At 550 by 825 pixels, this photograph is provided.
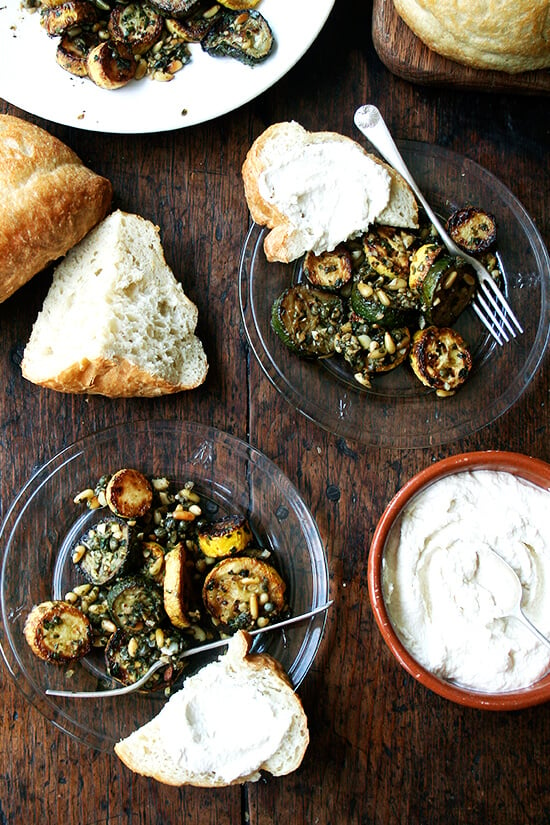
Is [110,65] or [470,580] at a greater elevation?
[110,65]

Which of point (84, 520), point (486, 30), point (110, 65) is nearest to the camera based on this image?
point (486, 30)

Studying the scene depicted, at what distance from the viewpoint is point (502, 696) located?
1781mm

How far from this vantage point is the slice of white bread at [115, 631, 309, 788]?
68.4 inches

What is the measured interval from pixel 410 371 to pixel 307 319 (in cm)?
30

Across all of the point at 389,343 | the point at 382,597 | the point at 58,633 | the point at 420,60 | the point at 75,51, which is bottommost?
the point at 382,597

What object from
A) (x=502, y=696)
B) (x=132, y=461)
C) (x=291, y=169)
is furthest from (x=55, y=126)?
(x=502, y=696)

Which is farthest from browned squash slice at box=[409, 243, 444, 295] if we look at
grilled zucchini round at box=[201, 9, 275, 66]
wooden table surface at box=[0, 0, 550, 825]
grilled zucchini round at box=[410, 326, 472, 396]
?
grilled zucchini round at box=[201, 9, 275, 66]

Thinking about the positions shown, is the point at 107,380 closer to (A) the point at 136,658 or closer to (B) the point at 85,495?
(B) the point at 85,495

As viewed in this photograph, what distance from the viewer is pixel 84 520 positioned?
192 centimetres

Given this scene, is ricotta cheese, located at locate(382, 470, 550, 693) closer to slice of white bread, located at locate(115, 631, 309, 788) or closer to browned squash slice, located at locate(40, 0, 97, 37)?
slice of white bread, located at locate(115, 631, 309, 788)

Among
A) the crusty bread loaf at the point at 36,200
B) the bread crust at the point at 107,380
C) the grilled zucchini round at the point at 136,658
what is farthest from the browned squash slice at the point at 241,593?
the crusty bread loaf at the point at 36,200

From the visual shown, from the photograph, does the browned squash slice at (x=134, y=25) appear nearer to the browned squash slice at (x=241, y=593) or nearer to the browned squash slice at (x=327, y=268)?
the browned squash slice at (x=327, y=268)

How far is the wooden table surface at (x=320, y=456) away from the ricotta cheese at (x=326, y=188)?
0.70ft

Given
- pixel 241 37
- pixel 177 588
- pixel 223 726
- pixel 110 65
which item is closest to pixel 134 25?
pixel 110 65
